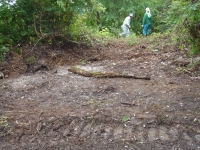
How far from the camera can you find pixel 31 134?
379 centimetres

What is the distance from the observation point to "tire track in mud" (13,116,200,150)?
11.5ft

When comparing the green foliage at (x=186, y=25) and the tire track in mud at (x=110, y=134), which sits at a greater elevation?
the green foliage at (x=186, y=25)

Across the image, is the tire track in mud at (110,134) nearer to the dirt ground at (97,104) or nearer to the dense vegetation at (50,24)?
the dirt ground at (97,104)

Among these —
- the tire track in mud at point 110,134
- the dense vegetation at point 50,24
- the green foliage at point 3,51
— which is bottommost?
the tire track in mud at point 110,134

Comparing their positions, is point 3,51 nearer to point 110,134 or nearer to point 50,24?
point 50,24

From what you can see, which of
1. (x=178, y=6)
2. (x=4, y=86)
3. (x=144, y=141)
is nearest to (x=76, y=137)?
(x=144, y=141)

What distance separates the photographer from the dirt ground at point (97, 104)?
3.61 m

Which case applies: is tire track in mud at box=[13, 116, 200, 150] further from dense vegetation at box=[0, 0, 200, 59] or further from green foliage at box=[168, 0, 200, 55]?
dense vegetation at box=[0, 0, 200, 59]

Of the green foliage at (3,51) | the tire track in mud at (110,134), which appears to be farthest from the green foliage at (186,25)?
the green foliage at (3,51)

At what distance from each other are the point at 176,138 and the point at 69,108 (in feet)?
6.02

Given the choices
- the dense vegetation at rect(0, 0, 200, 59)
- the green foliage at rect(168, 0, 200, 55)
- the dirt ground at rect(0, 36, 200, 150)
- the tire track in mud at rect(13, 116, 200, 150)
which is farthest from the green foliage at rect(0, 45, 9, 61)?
the green foliage at rect(168, 0, 200, 55)

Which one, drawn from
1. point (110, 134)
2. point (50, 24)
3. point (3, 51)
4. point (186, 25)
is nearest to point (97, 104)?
point (110, 134)

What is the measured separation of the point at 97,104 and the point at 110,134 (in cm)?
98

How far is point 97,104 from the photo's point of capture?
464 centimetres
